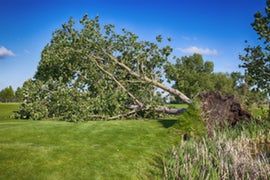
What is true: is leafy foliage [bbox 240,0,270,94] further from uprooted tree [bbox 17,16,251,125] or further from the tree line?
the tree line

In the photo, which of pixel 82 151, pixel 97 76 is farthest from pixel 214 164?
pixel 97 76

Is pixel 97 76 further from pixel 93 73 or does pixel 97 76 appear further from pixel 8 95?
pixel 8 95

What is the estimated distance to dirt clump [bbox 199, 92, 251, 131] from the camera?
15922mm

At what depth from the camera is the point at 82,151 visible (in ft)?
38.3

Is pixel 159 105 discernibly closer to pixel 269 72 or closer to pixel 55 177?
pixel 269 72

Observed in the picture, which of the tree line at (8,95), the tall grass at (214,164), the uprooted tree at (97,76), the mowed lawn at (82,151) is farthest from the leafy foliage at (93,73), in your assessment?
the tree line at (8,95)

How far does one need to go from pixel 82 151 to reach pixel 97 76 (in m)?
10.1

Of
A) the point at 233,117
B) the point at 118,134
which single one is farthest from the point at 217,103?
→ the point at 118,134

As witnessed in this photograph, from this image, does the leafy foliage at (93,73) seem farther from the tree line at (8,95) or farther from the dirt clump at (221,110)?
the tree line at (8,95)

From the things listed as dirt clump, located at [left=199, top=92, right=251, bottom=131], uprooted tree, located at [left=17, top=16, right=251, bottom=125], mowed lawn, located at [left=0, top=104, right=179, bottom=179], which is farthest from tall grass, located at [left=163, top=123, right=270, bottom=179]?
uprooted tree, located at [left=17, top=16, right=251, bottom=125]

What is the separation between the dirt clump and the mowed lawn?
193cm

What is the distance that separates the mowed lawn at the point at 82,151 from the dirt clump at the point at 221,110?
76.2 inches

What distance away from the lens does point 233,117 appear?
17203mm

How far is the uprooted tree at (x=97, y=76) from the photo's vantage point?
20109 mm
